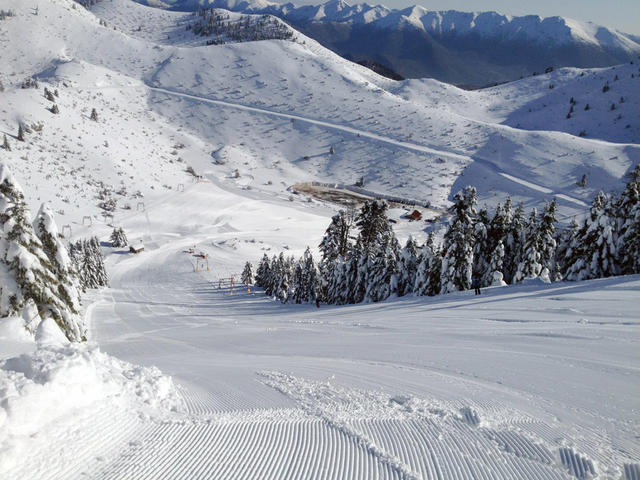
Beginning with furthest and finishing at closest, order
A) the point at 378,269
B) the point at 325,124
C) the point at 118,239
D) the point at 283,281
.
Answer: the point at 325,124
the point at 118,239
the point at 283,281
the point at 378,269

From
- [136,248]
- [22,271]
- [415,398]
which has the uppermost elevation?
[415,398]

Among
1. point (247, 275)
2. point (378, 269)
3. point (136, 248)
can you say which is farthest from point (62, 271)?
point (136, 248)

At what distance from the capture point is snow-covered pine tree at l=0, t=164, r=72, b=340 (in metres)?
11.7

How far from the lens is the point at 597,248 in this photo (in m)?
22.0

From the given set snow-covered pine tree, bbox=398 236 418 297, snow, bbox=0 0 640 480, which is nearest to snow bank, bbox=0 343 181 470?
snow, bbox=0 0 640 480

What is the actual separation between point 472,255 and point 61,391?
24.1 m

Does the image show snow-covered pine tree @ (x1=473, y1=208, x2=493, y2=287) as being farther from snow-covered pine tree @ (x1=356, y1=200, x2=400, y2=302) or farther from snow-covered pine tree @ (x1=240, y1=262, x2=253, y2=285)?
snow-covered pine tree @ (x1=240, y1=262, x2=253, y2=285)

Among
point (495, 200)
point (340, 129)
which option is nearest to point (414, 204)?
point (495, 200)

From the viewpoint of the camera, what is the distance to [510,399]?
210 inches

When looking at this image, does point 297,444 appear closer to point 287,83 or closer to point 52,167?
point 52,167

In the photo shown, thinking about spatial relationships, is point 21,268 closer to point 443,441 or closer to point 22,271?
point 22,271

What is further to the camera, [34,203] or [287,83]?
[287,83]

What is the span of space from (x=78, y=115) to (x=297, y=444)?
112m

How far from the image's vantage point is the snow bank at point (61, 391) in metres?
3.58
